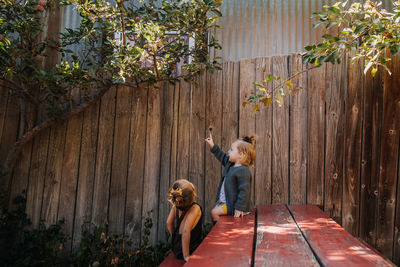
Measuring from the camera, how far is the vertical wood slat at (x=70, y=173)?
150 inches

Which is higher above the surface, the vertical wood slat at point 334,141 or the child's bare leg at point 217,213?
the vertical wood slat at point 334,141

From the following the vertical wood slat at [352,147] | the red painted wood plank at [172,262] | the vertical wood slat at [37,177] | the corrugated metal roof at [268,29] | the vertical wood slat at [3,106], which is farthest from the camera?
the corrugated metal roof at [268,29]

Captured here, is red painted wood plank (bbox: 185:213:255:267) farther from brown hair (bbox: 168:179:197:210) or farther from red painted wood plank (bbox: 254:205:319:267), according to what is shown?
brown hair (bbox: 168:179:197:210)

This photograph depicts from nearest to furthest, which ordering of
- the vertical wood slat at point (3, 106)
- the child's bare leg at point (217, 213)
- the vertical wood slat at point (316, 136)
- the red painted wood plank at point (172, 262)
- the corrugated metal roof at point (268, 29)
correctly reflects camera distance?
the red painted wood plank at point (172, 262), the child's bare leg at point (217, 213), the vertical wood slat at point (316, 136), the vertical wood slat at point (3, 106), the corrugated metal roof at point (268, 29)

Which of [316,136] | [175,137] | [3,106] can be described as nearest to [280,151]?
[316,136]

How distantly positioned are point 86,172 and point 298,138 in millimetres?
2440

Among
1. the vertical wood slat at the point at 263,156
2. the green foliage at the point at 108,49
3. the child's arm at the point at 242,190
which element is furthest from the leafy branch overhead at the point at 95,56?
the child's arm at the point at 242,190

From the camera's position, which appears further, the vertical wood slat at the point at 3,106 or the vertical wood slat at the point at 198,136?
the vertical wood slat at the point at 3,106

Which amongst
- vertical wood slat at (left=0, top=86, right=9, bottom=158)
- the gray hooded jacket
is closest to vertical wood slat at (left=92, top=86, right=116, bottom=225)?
vertical wood slat at (left=0, top=86, right=9, bottom=158)

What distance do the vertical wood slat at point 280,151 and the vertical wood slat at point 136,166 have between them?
1.47m

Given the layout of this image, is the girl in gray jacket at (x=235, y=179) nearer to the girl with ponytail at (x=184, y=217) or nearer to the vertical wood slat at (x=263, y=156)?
the vertical wood slat at (x=263, y=156)

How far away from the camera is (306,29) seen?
500 centimetres

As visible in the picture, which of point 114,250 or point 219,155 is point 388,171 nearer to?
point 219,155

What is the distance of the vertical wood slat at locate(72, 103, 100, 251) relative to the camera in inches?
149
